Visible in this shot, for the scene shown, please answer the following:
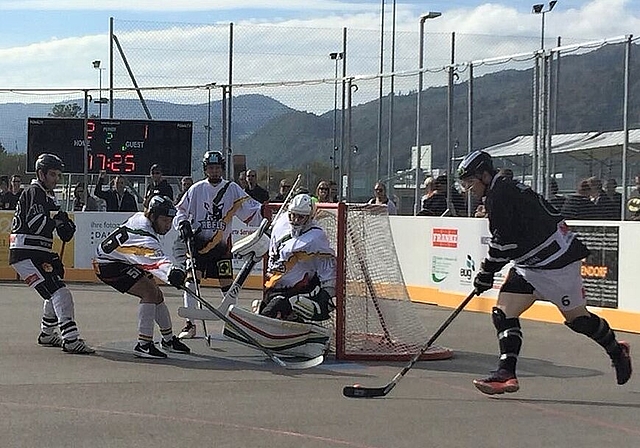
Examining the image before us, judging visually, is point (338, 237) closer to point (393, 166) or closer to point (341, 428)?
point (341, 428)

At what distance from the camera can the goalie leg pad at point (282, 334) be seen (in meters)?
10.3

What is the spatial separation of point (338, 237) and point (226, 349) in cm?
160

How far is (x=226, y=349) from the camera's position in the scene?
11.2 metres

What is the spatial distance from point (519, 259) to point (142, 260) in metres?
3.48

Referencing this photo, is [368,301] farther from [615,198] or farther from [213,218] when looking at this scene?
[615,198]

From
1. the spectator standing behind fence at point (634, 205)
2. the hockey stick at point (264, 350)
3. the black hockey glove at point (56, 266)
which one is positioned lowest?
the hockey stick at point (264, 350)

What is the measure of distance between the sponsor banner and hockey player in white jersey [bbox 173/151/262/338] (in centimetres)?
421

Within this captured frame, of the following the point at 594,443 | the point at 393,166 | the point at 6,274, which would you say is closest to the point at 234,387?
the point at 594,443

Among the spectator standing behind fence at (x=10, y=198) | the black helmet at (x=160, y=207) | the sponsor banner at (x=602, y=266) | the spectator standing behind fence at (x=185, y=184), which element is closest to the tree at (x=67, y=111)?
the spectator standing behind fence at (x=10, y=198)

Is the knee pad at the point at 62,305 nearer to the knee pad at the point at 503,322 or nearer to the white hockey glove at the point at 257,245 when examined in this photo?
the white hockey glove at the point at 257,245

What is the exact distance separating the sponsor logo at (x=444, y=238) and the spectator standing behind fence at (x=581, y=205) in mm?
2113

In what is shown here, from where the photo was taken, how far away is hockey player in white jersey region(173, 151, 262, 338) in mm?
12125

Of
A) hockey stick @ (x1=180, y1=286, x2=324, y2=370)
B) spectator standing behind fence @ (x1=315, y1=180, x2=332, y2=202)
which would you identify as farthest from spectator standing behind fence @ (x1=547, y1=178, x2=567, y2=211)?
hockey stick @ (x1=180, y1=286, x2=324, y2=370)

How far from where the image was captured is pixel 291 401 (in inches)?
331
